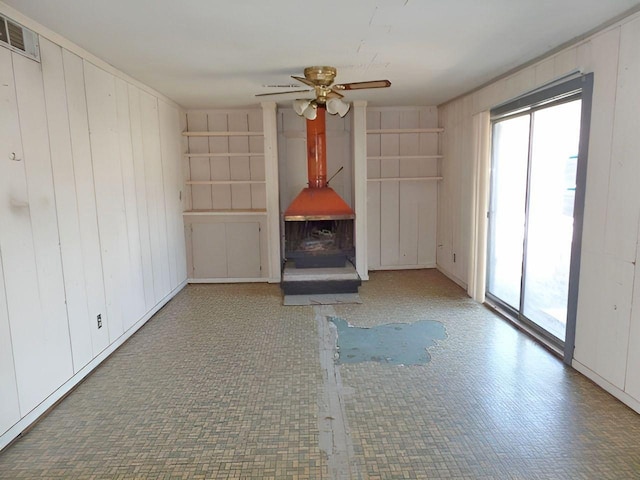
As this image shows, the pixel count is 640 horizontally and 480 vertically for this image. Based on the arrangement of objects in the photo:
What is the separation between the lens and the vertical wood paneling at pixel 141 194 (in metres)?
3.74

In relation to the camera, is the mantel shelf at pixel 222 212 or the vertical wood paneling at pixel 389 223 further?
the vertical wood paneling at pixel 389 223

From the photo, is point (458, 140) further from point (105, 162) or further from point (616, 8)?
point (105, 162)

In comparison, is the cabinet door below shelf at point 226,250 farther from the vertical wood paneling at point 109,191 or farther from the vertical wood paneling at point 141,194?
the vertical wood paneling at point 109,191

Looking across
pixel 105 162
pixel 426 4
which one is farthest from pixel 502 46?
pixel 105 162

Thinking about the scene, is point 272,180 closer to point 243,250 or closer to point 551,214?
point 243,250

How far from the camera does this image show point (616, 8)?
7.32 feet

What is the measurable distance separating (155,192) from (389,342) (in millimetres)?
2754

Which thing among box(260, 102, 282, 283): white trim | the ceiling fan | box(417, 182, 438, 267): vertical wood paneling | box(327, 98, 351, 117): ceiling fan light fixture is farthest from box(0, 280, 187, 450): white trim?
box(417, 182, 438, 267): vertical wood paneling

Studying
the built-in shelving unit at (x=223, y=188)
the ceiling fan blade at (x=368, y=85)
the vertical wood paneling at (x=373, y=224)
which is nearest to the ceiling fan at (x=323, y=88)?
the ceiling fan blade at (x=368, y=85)

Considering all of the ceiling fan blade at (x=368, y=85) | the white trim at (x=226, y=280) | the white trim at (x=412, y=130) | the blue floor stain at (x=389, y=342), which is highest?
the ceiling fan blade at (x=368, y=85)

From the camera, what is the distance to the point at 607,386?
8.36ft

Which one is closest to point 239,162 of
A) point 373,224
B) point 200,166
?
point 200,166

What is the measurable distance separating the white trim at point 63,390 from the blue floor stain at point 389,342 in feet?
5.76

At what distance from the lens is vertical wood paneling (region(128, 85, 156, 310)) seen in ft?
12.3
